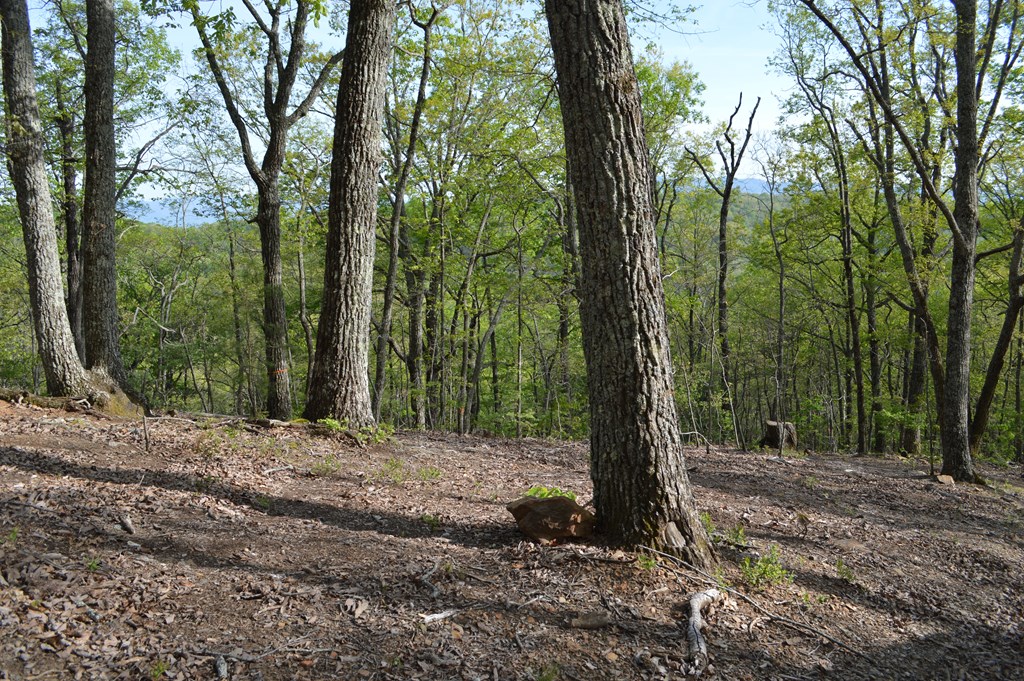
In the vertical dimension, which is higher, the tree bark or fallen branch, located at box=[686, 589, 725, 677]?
the tree bark

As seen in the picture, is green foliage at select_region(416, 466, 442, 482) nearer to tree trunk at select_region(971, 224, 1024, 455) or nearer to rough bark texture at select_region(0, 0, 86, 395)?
rough bark texture at select_region(0, 0, 86, 395)

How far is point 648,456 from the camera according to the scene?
145 inches

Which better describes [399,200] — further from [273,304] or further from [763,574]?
[763,574]

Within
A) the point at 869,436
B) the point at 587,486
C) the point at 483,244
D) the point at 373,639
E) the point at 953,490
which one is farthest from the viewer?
the point at 869,436

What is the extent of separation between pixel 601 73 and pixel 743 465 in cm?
712

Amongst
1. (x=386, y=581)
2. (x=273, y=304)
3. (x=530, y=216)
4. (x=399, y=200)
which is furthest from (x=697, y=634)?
(x=530, y=216)

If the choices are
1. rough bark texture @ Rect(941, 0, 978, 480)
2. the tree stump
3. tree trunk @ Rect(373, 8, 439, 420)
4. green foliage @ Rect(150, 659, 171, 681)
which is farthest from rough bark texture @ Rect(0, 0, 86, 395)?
rough bark texture @ Rect(941, 0, 978, 480)

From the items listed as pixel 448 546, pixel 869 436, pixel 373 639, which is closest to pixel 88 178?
pixel 448 546

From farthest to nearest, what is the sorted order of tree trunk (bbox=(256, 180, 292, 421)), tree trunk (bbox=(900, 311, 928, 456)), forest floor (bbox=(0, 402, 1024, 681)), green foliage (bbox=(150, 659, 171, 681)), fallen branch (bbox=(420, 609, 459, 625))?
tree trunk (bbox=(900, 311, 928, 456)) → tree trunk (bbox=(256, 180, 292, 421)) → fallen branch (bbox=(420, 609, 459, 625)) → forest floor (bbox=(0, 402, 1024, 681)) → green foliage (bbox=(150, 659, 171, 681))

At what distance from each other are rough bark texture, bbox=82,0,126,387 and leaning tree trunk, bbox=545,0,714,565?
631 cm

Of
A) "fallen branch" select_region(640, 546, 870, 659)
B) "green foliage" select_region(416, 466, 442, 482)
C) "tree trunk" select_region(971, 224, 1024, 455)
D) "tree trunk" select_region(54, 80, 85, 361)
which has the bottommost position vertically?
"fallen branch" select_region(640, 546, 870, 659)

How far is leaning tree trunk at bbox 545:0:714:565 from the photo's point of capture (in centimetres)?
366

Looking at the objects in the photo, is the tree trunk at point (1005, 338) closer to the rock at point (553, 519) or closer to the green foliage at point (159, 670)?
the rock at point (553, 519)

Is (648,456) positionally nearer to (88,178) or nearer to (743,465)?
(743,465)
